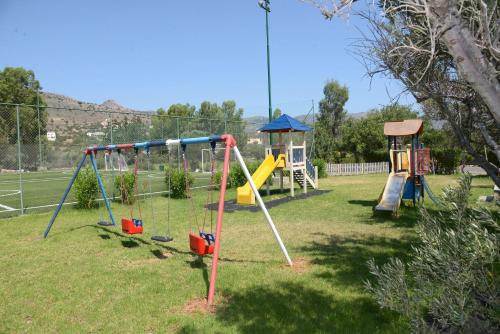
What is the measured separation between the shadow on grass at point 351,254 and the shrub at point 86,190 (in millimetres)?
7293

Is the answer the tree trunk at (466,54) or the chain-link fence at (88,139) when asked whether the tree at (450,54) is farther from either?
the chain-link fence at (88,139)

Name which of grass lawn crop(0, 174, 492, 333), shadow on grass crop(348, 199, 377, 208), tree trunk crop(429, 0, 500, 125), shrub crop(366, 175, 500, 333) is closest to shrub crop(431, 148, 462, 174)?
shadow on grass crop(348, 199, 377, 208)

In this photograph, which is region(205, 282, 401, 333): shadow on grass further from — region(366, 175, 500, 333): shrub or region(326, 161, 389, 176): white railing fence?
region(326, 161, 389, 176): white railing fence

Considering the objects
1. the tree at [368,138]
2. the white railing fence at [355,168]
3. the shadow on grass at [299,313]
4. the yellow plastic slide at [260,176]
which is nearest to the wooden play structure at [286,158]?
the yellow plastic slide at [260,176]

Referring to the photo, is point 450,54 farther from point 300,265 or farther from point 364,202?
point 364,202

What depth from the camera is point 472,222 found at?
2143 millimetres

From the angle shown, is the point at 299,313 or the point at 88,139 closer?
the point at 299,313

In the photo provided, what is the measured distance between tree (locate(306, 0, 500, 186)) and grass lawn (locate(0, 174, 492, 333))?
6.45ft

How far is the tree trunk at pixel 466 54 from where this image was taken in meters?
1.61

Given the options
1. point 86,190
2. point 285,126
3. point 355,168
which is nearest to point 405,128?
point 285,126

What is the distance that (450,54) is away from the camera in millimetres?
1887

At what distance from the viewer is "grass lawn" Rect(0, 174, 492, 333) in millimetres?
3926

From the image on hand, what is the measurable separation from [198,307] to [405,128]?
936 cm

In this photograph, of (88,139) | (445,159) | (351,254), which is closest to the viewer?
(351,254)
